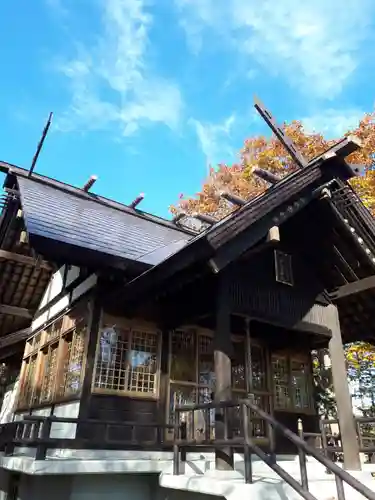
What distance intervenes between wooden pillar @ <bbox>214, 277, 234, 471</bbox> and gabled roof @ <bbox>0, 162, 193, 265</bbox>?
1.75 metres

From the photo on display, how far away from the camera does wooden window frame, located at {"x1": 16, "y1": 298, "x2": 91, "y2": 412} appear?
25.5ft

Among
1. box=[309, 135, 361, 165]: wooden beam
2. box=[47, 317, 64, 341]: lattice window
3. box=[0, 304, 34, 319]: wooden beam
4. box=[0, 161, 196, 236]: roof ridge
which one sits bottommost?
box=[47, 317, 64, 341]: lattice window

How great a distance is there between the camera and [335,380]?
22.5 feet

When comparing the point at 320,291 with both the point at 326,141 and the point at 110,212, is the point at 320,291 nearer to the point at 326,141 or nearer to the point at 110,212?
the point at 110,212

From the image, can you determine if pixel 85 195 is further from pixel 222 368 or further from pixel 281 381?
pixel 222 368

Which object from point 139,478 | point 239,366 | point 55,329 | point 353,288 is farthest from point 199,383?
point 55,329

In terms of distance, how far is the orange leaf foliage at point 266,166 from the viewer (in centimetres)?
1633

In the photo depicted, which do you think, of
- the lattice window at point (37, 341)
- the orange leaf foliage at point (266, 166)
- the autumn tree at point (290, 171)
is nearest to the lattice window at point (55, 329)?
the lattice window at point (37, 341)

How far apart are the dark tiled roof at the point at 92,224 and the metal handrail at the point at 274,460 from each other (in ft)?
10.1

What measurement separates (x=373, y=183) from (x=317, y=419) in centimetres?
1010

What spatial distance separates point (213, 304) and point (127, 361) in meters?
2.17

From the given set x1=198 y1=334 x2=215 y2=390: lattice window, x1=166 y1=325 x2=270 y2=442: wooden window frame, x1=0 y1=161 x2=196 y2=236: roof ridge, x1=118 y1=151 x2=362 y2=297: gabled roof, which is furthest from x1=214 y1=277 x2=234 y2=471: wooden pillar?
x1=0 y1=161 x2=196 y2=236: roof ridge

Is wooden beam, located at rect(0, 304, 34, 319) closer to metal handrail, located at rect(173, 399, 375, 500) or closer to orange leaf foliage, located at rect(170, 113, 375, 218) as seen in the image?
metal handrail, located at rect(173, 399, 375, 500)

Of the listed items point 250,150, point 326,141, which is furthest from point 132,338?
point 250,150
